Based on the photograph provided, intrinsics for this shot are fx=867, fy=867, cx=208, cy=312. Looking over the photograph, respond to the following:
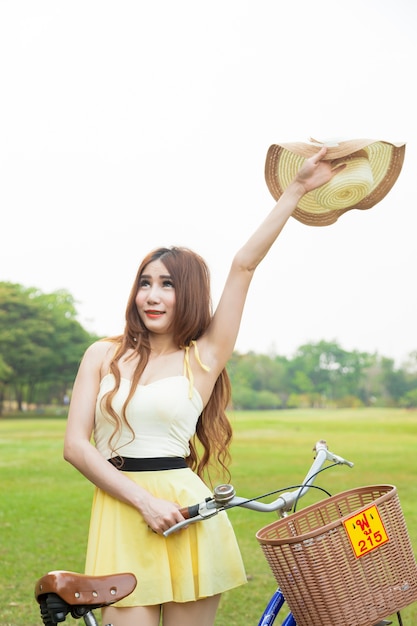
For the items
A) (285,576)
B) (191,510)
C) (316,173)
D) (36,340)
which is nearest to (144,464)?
(191,510)

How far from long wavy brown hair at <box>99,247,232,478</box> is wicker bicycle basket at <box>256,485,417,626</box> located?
1.80 ft

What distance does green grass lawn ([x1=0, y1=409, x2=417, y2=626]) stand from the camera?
7.05 m

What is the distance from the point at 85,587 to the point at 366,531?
75cm

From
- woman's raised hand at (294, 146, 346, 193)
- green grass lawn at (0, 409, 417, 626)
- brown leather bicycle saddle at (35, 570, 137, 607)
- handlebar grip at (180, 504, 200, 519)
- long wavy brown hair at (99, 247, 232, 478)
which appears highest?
woman's raised hand at (294, 146, 346, 193)

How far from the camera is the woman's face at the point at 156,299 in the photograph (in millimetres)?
2783

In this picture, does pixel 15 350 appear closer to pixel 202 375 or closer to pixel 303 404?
pixel 303 404

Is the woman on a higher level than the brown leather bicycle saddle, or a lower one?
higher

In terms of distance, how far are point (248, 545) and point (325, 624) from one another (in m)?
7.13

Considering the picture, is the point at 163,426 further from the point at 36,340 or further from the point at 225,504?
the point at 36,340

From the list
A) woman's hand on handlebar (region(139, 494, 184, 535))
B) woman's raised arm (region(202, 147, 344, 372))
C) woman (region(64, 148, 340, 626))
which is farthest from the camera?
woman's raised arm (region(202, 147, 344, 372))

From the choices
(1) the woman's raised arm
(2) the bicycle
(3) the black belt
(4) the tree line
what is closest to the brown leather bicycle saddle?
(2) the bicycle

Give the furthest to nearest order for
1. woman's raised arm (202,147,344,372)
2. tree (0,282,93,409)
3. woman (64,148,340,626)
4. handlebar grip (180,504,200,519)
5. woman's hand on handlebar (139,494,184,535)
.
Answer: tree (0,282,93,409), woman's raised arm (202,147,344,372), woman (64,148,340,626), woman's hand on handlebar (139,494,184,535), handlebar grip (180,504,200,519)

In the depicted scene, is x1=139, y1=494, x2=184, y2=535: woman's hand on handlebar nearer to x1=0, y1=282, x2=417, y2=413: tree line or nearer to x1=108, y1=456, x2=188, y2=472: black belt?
x1=108, y1=456, x2=188, y2=472: black belt

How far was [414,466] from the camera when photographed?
2025 cm
